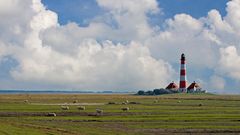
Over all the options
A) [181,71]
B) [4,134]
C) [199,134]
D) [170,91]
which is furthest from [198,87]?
[4,134]

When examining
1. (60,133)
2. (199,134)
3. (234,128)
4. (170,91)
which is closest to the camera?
(60,133)

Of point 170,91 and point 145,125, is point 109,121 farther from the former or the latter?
point 170,91

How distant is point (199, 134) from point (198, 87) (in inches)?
5934

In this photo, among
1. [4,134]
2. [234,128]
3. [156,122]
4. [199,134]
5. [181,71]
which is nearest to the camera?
[4,134]

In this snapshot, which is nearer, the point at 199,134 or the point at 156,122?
the point at 199,134

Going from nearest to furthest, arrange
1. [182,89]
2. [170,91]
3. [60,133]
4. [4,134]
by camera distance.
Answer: [4,134], [60,133], [182,89], [170,91]

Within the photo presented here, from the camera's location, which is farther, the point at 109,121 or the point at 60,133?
the point at 109,121

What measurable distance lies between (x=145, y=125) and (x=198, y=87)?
473ft

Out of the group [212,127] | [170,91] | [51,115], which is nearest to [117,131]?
[212,127]

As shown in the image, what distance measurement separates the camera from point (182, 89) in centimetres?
17338

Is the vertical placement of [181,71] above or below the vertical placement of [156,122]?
above

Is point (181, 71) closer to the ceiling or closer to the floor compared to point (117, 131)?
closer to the ceiling

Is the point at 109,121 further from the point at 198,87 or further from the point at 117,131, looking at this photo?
the point at 198,87

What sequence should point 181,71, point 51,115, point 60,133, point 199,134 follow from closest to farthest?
point 60,133, point 199,134, point 51,115, point 181,71
